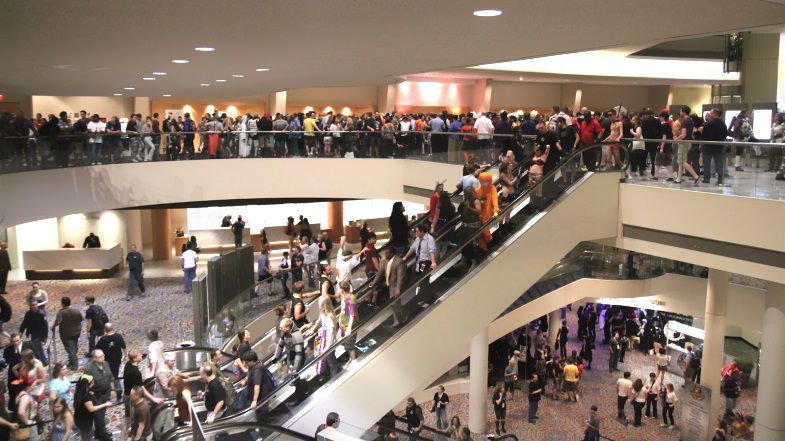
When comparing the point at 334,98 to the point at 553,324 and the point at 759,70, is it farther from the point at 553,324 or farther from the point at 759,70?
the point at 759,70

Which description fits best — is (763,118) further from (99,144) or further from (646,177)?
(99,144)

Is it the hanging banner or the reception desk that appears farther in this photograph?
the reception desk

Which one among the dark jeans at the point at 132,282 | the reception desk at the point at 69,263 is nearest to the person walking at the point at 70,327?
the dark jeans at the point at 132,282

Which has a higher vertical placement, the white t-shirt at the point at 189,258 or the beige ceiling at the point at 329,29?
the beige ceiling at the point at 329,29

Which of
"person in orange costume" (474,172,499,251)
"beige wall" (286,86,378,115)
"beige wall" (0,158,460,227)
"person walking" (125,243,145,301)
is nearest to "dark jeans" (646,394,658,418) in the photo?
"beige wall" (0,158,460,227)

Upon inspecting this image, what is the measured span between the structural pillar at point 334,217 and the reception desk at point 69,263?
9005 millimetres

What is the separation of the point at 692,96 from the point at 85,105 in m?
31.5

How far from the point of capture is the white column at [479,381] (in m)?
15.6

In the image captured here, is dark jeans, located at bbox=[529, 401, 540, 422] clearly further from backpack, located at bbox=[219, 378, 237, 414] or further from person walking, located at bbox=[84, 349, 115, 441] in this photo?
person walking, located at bbox=[84, 349, 115, 441]

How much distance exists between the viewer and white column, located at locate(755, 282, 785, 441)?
1098 cm

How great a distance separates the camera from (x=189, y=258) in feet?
61.7

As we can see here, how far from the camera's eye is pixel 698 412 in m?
15.0

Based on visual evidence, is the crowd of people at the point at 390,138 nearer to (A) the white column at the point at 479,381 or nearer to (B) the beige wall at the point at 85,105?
(B) the beige wall at the point at 85,105

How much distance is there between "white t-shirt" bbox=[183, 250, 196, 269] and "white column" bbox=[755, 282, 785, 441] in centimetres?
1374
